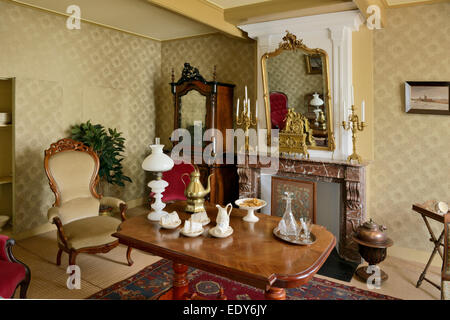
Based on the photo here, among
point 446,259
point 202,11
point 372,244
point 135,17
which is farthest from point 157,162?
point 135,17

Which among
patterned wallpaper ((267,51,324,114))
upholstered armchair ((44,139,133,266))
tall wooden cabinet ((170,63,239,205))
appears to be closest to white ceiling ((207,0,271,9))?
patterned wallpaper ((267,51,324,114))

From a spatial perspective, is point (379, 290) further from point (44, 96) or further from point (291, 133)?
point (44, 96)

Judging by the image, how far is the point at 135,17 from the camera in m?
4.36

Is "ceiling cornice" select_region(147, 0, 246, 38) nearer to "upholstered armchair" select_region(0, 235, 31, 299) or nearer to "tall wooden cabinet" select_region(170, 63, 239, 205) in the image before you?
"tall wooden cabinet" select_region(170, 63, 239, 205)

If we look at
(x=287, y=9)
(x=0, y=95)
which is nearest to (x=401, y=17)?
(x=287, y=9)

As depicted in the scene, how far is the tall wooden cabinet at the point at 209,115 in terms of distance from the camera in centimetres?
450

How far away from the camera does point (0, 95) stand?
4020mm

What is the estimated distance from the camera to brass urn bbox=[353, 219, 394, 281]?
298 centimetres

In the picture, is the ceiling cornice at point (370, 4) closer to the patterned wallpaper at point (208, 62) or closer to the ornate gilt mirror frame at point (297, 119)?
the ornate gilt mirror frame at point (297, 119)

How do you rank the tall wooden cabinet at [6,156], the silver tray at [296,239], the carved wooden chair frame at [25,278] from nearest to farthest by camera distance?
the silver tray at [296,239], the carved wooden chair frame at [25,278], the tall wooden cabinet at [6,156]

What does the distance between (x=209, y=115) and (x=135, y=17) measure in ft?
5.48

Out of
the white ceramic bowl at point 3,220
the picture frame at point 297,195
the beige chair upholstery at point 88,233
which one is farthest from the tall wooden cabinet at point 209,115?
the white ceramic bowl at point 3,220

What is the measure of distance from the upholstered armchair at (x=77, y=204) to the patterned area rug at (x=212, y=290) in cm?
42

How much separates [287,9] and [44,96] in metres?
3.21
